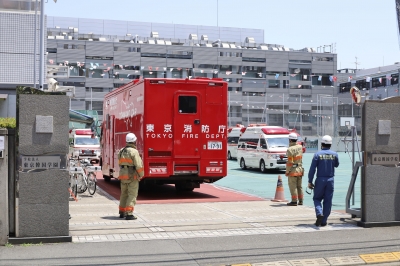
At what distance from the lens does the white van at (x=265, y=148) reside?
3019 cm

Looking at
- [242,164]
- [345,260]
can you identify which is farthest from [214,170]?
[242,164]

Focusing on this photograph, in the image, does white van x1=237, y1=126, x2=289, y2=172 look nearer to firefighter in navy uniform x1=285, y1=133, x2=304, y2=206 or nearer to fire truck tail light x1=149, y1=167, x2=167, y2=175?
fire truck tail light x1=149, y1=167, x2=167, y2=175

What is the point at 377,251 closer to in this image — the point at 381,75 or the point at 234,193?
the point at 234,193

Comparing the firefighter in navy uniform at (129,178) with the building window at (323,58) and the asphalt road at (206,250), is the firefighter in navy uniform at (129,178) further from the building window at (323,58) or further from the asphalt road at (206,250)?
the building window at (323,58)

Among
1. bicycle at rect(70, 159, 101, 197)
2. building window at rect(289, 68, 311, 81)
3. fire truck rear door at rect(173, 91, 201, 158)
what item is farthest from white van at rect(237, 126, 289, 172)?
building window at rect(289, 68, 311, 81)

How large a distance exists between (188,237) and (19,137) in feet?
10.9

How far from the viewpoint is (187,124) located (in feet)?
57.9

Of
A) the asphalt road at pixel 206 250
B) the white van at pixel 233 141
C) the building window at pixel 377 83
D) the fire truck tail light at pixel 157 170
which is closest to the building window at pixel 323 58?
the building window at pixel 377 83

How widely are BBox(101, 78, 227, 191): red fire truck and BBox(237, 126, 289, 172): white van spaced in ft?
39.9

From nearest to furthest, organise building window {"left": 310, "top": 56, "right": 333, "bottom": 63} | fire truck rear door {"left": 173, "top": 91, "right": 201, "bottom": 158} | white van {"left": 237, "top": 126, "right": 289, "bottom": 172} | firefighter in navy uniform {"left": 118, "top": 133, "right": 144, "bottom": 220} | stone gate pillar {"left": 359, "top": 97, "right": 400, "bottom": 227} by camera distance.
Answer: stone gate pillar {"left": 359, "top": 97, "right": 400, "bottom": 227}, firefighter in navy uniform {"left": 118, "top": 133, "right": 144, "bottom": 220}, fire truck rear door {"left": 173, "top": 91, "right": 201, "bottom": 158}, white van {"left": 237, "top": 126, "right": 289, "bottom": 172}, building window {"left": 310, "top": 56, "right": 333, "bottom": 63}

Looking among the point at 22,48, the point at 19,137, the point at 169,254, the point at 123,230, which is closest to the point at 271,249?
the point at 169,254

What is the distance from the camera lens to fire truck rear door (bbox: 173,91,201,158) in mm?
17562

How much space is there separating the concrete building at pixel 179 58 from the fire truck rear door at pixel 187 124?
163 ft

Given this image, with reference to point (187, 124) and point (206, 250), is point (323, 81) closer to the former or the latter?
point (187, 124)
